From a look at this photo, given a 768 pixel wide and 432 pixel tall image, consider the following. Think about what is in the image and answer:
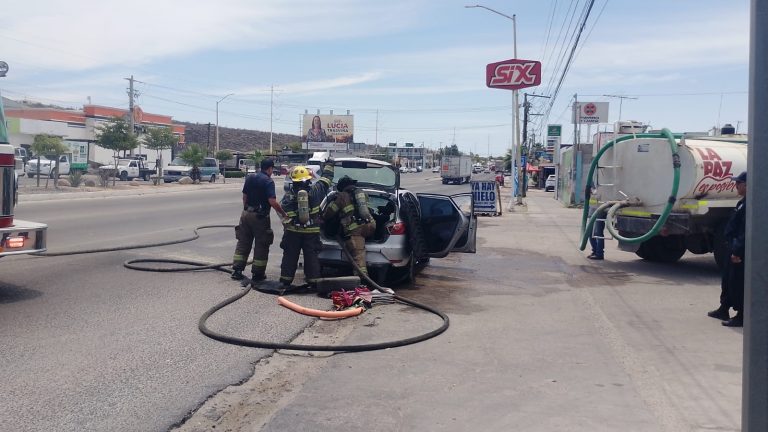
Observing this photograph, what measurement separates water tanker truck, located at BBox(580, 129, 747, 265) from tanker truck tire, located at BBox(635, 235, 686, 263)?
27 cm

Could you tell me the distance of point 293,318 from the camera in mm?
8609

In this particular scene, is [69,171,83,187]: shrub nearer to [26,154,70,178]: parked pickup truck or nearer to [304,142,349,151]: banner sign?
[26,154,70,178]: parked pickup truck

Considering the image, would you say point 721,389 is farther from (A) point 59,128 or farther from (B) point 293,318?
(A) point 59,128

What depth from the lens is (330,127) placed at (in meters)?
104

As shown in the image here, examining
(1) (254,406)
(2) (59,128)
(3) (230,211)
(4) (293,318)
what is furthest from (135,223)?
(2) (59,128)

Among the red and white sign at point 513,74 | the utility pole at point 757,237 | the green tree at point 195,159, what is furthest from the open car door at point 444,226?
the green tree at point 195,159

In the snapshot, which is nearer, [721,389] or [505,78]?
[721,389]

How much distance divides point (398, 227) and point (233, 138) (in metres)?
110

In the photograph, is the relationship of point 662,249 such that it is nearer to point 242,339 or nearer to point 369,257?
point 369,257

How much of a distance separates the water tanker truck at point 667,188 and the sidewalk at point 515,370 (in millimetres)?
1495

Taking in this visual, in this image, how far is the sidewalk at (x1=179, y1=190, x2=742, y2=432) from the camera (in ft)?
17.7

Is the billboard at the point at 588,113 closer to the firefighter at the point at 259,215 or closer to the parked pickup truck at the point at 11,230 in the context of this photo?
the firefighter at the point at 259,215

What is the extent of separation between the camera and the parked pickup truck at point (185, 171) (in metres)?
49.1

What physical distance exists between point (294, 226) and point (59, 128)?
6229cm
